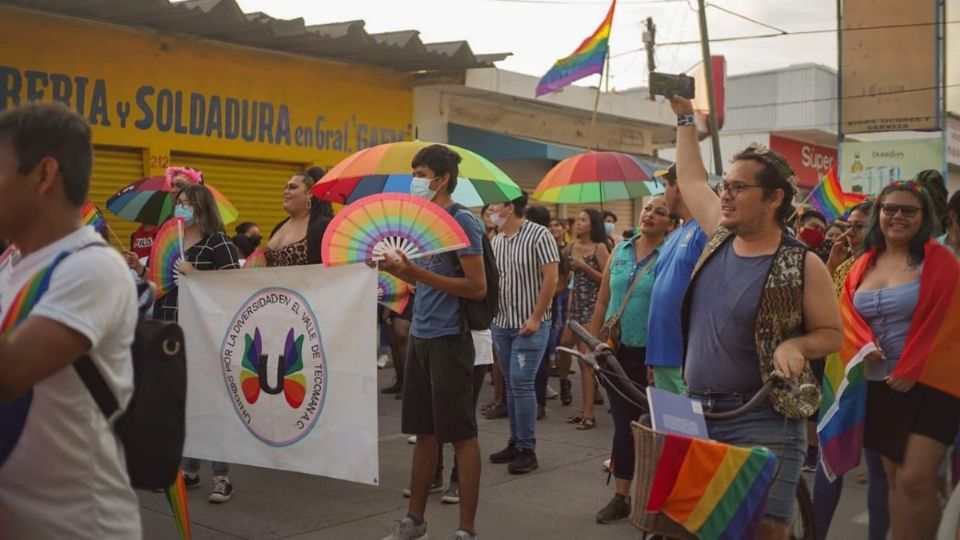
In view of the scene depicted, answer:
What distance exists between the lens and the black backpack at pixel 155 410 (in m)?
2.60

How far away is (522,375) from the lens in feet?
26.0

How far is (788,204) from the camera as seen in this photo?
4098 millimetres

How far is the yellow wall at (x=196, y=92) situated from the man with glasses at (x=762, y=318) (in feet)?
31.8

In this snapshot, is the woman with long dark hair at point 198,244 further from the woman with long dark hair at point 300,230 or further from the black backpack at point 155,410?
the black backpack at point 155,410

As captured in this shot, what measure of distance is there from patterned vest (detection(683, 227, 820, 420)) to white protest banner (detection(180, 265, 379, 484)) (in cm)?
258

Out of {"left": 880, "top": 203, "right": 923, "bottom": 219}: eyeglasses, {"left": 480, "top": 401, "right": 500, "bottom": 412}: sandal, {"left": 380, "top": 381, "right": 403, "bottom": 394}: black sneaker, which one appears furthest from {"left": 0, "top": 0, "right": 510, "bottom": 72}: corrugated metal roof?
{"left": 880, "top": 203, "right": 923, "bottom": 219}: eyeglasses

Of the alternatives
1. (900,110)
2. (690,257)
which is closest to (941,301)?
(690,257)

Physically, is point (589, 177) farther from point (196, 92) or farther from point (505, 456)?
point (196, 92)

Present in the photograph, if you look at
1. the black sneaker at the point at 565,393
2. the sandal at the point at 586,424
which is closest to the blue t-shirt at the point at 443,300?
the sandal at the point at 586,424

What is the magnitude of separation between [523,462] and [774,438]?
13.0 ft

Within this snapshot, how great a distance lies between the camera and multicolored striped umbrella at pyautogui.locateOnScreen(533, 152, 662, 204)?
470 inches

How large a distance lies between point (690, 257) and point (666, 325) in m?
0.49

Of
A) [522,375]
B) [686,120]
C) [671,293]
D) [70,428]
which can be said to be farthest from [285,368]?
[70,428]

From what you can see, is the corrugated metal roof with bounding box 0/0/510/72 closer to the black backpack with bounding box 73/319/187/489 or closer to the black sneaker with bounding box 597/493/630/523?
the black sneaker with bounding box 597/493/630/523
